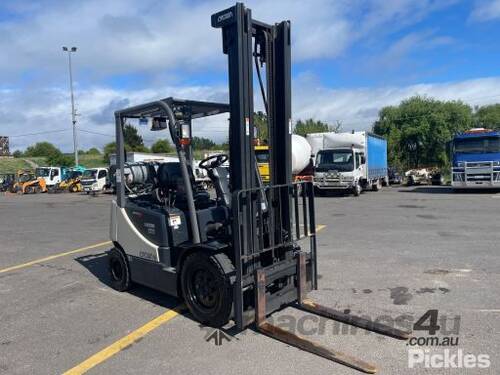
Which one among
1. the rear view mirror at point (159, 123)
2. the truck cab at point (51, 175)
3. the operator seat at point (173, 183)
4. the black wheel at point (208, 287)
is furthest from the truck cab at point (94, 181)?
the black wheel at point (208, 287)

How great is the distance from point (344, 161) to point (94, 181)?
18.6 m

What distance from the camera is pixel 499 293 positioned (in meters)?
5.70

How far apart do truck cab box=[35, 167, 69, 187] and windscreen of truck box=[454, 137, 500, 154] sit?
3139cm

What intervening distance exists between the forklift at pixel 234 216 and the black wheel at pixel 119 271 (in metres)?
0.03

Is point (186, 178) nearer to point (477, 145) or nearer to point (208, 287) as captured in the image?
point (208, 287)

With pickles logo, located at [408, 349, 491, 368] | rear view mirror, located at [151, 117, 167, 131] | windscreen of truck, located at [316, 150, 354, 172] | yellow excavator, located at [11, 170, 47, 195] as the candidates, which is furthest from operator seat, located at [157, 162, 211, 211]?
yellow excavator, located at [11, 170, 47, 195]

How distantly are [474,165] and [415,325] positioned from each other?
1891 centimetres

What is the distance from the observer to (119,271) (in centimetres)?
637

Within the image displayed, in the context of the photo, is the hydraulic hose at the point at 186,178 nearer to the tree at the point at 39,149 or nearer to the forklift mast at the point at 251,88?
the forklift mast at the point at 251,88

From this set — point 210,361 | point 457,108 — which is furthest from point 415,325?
point 457,108

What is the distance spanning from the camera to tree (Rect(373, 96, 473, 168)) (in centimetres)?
5075

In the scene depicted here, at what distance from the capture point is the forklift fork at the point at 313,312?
393 centimetres

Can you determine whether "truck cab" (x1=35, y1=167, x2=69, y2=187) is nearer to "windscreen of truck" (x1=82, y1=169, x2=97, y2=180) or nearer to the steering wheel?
"windscreen of truck" (x1=82, y1=169, x2=97, y2=180)

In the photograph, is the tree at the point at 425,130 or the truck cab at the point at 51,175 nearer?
the truck cab at the point at 51,175
